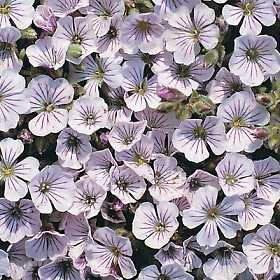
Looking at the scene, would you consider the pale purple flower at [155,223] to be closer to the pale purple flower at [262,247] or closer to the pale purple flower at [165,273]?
the pale purple flower at [165,273]

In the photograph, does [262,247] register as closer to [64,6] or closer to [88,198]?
[88,198]

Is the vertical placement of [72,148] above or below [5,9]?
below

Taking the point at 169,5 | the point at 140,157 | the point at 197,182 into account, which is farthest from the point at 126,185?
the point at 169,5

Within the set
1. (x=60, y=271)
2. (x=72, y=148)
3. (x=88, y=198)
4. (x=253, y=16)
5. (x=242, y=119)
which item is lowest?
(x=60, y=271)

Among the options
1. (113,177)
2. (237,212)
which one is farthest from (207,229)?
(113,177)

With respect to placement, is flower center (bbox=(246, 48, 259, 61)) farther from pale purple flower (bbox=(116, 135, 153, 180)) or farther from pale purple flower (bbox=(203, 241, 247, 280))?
pale purple flower (bbox=(203, 241, 247, 280))

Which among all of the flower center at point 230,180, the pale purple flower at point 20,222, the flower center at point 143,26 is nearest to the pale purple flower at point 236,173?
the flower center at point 230,180
